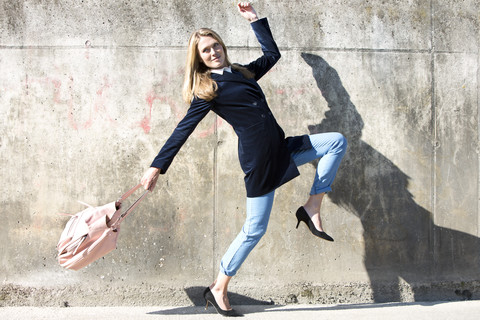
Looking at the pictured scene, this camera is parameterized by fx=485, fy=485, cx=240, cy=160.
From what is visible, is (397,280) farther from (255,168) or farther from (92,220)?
(92,220)

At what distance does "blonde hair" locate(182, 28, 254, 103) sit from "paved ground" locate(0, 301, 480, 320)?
1.75 m

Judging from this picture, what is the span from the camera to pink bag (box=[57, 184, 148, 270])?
11.3 ft

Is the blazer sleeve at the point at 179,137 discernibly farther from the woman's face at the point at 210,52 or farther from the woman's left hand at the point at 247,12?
the woman's left hand at the point at 247,12

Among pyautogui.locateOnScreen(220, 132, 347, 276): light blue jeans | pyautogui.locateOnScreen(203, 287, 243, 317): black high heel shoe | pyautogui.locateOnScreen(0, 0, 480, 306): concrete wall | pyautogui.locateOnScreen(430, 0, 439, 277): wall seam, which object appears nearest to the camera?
pyautogui.locateOnScreen(220, 132, 347, 276): light blue jeans

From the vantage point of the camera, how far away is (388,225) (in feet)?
13.9

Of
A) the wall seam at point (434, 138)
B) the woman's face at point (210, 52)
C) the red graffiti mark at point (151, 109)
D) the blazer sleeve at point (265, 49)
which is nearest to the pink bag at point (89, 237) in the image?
the red graffiti mark at point (151, 109)

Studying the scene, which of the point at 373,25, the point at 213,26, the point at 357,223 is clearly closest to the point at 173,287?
the point at 357,223

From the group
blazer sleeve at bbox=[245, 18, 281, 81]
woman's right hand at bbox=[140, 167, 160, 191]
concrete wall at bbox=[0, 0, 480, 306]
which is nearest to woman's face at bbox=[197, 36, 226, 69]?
blazer sleeve at bbox=[245, 18, 281, 81]

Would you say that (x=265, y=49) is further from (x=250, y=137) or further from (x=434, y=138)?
(x=434, y=138)

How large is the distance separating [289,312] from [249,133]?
1546 millimetres

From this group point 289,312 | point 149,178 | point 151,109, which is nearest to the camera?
point 149,178

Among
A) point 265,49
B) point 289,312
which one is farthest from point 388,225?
point 265,49

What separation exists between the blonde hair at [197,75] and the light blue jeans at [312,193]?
73cm

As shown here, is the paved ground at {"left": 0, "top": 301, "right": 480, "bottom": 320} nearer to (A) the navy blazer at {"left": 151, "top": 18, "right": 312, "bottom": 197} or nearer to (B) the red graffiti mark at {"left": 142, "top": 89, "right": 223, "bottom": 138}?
(A) the navy blazer at {"left": 151, "top": 18, "right": 312, "bottom": 197}
